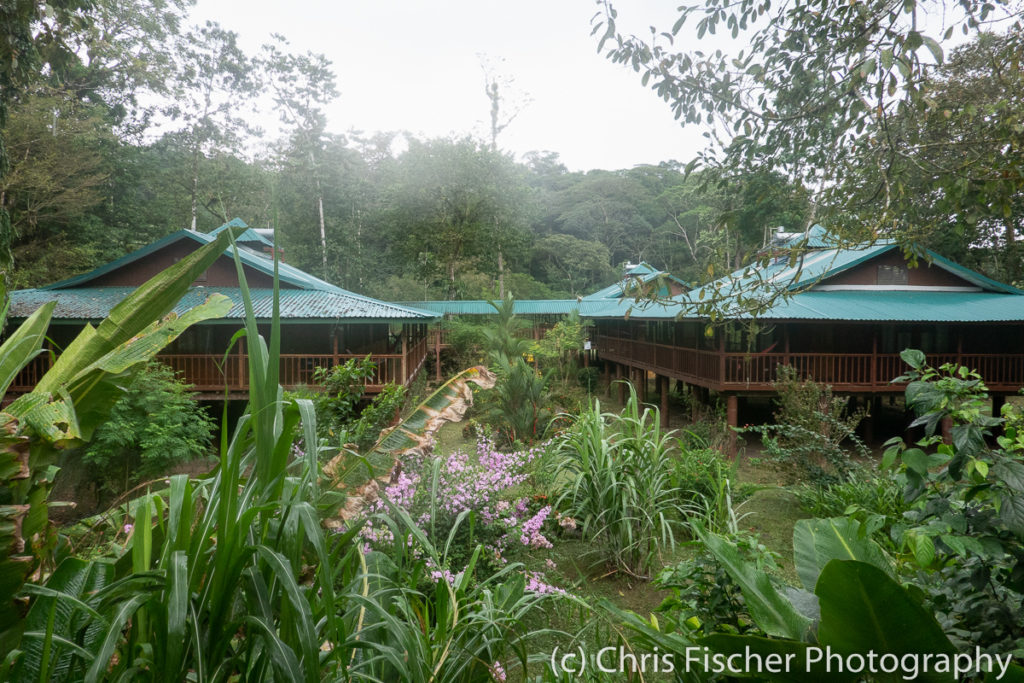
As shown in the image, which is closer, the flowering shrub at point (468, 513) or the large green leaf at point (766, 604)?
the large green leaf at point (766, 604)

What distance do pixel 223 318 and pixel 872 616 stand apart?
46.0 feet

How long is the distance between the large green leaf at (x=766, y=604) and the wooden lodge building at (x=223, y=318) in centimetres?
1074

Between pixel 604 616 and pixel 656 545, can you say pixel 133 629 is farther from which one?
pixel 656 545

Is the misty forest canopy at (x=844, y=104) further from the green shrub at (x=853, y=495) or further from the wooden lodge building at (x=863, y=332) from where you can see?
the wooden lodge building at (x=863, y=332)

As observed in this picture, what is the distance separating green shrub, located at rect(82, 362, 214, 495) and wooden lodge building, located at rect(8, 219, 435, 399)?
2.70m

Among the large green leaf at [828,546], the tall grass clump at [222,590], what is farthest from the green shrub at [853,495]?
the tall grass clump at [222,590]

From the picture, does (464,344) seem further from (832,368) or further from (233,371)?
(832,368)

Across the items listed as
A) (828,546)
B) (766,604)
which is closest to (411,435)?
(766,604)

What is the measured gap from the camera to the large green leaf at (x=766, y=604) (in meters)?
1.71

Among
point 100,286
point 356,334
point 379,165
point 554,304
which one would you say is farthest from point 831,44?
point 379,165

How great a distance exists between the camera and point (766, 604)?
175cm

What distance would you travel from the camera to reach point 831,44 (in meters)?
3.55

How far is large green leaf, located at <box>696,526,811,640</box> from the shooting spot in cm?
171

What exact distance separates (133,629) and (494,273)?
30716 millimetres
